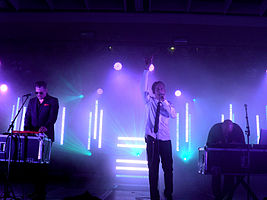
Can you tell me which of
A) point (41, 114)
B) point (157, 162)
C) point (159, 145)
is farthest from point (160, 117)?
point (41, 114)

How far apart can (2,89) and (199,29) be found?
20.7 feet

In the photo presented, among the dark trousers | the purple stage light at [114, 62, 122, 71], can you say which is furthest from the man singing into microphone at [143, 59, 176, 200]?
the purple stage light at [114, 62, 122, 71]

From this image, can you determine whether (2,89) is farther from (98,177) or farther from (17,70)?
(98,177)

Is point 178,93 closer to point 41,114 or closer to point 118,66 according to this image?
point 118,66

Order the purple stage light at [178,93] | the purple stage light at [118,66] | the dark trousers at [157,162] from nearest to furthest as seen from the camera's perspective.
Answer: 1. the dark trousers at [157,162]
2. the purple stage light at [118,66]
3. the purple stage light at [178,93]

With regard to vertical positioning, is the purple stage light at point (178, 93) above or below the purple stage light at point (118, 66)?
below

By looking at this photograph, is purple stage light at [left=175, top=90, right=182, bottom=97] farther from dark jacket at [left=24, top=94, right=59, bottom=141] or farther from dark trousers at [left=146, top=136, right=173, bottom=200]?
dark jacket at [left=24, top=94, right=59, bottom=141]

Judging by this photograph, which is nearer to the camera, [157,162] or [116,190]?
[157,162]

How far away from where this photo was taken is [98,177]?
8.13 m

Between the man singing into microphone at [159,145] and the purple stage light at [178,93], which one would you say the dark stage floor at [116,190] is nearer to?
the man singing into microphone at [159,145]

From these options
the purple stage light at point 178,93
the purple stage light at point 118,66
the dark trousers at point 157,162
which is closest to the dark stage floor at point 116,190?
the dark trousers at point 157,162

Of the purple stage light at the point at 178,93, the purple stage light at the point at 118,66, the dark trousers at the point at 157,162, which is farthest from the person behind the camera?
the purple stage light at the point at 178,93

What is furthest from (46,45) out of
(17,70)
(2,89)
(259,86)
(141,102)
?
(259,86)

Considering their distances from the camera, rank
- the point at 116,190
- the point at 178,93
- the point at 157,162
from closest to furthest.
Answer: the point at 157,162 → the point at 116,190 → the point at 178,93
